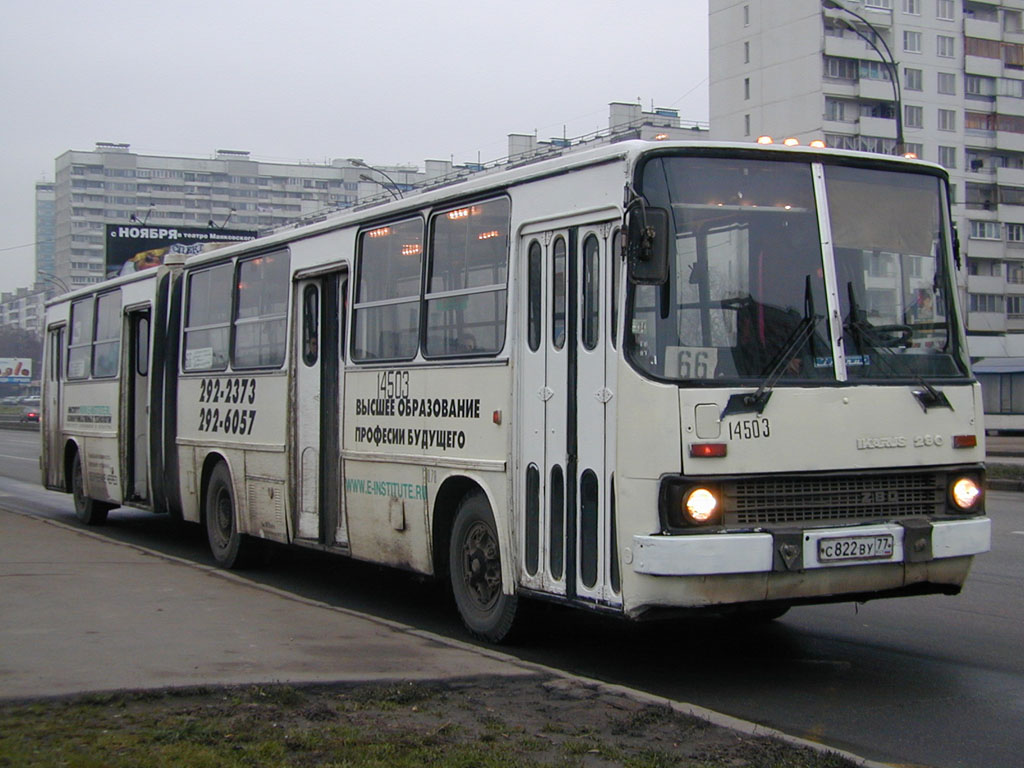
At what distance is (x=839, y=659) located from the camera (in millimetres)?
8445

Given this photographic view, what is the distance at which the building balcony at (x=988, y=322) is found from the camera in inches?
3179

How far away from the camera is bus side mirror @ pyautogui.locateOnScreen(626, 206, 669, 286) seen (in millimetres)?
7254

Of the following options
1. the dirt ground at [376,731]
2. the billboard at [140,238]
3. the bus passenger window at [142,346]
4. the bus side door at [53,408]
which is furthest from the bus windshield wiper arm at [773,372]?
the billboard at [140,238]

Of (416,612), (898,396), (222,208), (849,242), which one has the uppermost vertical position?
(222,208)

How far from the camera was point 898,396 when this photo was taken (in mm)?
7762

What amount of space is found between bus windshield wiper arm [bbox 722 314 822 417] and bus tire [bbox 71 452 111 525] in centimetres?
1222

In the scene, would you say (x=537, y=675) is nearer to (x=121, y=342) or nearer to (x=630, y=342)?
(x=630, y=342)

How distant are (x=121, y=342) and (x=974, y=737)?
12.2 m

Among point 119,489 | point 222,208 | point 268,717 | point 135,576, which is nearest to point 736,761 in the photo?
point 268,717

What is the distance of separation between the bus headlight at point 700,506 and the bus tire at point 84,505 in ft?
39.7

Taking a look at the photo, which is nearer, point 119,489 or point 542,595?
point 542,595

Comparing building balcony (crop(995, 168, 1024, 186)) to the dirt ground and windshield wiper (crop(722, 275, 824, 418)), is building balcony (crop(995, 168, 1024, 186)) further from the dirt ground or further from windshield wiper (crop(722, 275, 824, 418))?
the dirt ground

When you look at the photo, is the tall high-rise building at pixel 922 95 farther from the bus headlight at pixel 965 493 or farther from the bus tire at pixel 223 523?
the bus headlight at pixel 965 493

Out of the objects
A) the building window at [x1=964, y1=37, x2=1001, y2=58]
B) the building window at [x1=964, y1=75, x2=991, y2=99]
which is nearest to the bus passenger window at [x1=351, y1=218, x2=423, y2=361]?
the building window at [x1=964, y1=75, x2=991, y2=99]
